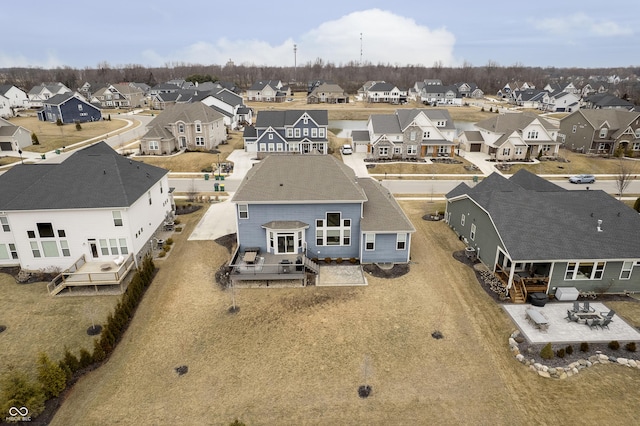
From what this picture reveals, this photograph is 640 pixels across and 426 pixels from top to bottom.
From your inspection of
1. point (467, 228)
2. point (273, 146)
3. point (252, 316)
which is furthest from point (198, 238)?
point (273, 146)

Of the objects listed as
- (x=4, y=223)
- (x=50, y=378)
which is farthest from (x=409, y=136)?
(x=50, y=378)

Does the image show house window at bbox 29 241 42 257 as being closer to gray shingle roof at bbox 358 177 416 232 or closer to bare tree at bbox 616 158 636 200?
gray shingle roof at bbox 358 177 416 232

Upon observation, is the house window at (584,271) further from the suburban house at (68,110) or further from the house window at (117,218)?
the suburban house at (68,110)

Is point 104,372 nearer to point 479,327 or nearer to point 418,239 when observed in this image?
point 479,327

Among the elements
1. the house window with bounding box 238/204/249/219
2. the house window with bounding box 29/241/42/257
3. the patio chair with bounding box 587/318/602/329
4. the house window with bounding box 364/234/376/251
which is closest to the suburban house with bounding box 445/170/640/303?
the patio chair with bounding box 587/318/602/329

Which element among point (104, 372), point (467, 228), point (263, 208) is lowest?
point (104, 372)

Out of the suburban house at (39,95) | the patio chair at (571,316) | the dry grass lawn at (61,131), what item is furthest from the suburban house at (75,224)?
the suburban house at (39,95)
